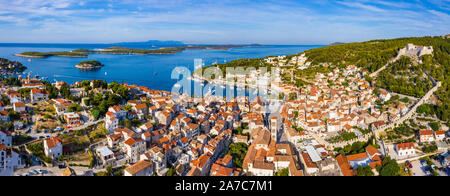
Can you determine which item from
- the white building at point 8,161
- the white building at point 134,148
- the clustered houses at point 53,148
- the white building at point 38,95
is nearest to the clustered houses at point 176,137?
the white building at point 134,148

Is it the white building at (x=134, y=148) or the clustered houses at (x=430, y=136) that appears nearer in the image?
the white building at (x=134, y=148)

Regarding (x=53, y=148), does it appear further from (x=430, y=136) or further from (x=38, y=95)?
(x=430, y=136)

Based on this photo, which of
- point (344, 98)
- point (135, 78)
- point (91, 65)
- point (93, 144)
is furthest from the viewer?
point (91, 65)

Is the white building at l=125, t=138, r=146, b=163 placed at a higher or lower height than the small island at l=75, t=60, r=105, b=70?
lower

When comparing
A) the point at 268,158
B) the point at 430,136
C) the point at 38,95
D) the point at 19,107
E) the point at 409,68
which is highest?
the point at 409,68

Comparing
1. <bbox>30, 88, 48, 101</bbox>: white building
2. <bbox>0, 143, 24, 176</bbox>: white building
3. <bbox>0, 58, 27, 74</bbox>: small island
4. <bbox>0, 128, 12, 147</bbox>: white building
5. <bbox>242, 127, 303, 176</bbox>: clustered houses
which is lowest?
<bbox>242, 127, 303, 176</bbox>: clustered houses

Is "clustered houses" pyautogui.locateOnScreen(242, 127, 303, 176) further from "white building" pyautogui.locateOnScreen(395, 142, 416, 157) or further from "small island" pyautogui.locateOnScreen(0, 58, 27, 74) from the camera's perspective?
"small island" pyautogui.locateOnScreen(0, 58, 27, 74)

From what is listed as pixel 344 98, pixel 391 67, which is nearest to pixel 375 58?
pixel 391 67

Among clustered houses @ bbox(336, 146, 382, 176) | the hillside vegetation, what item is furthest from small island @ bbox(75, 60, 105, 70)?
clustered houses @ bbox(336, 146, 382, 176)

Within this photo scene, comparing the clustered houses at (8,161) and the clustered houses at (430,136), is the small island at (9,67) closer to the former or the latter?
the clustered houses at (8,161)

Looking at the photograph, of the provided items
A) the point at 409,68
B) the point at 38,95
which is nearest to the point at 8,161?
the point at 38,95
